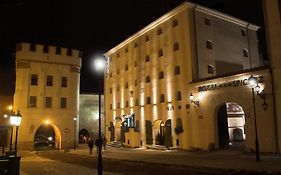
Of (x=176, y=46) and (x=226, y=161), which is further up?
(x=176, y=46)

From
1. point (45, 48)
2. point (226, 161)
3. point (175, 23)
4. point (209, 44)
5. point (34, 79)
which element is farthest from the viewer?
point (45, 48)

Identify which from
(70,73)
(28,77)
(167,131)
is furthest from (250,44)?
(28,77)

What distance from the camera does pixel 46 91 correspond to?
141ft

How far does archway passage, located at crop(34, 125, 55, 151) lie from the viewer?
158ft

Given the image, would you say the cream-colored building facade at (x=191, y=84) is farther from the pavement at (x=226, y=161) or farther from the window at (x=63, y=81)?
the window at (x=63, y=81)

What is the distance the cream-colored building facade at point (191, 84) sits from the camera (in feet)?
81.0

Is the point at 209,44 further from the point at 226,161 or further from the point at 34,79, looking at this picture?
the point at 34,79

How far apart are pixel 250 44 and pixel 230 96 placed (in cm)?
1404

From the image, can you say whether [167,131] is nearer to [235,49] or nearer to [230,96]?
[230,96]

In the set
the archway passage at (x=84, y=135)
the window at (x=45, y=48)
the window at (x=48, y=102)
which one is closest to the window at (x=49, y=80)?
the window at (x=48, y=102)

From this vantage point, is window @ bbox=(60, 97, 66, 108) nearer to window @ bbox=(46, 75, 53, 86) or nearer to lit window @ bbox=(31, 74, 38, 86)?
window @ bbox=(46, 75, 53, 86)

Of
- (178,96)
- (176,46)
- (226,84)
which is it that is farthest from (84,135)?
(226,84)

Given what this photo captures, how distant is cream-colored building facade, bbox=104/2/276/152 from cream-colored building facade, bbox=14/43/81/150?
7151 millimetres

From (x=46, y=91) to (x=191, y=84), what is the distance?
74.4 ft
